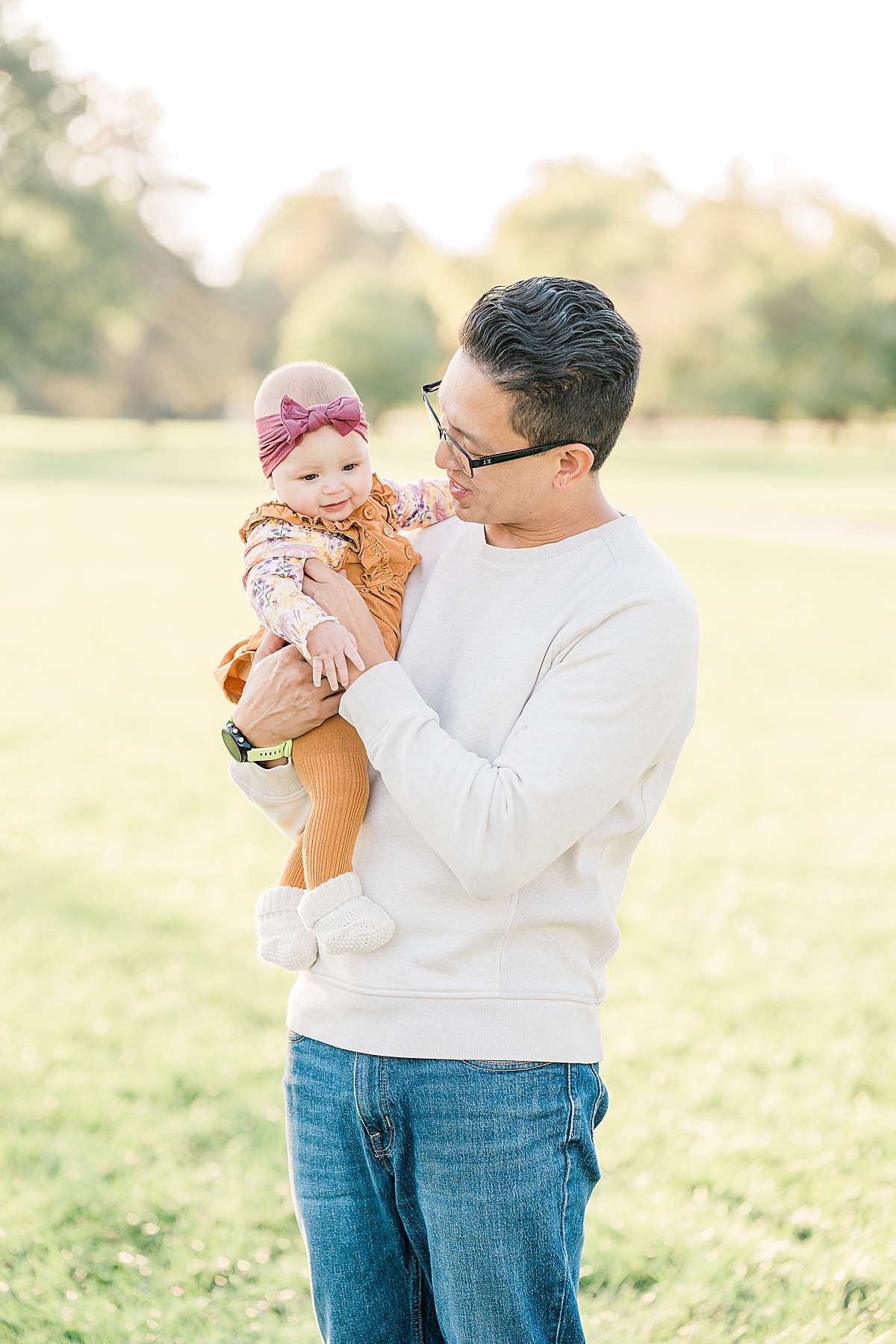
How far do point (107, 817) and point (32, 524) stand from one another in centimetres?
1471

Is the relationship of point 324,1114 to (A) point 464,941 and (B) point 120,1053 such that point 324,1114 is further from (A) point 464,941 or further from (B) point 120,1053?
(B) point 120,1053

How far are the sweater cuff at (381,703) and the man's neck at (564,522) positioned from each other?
282mm

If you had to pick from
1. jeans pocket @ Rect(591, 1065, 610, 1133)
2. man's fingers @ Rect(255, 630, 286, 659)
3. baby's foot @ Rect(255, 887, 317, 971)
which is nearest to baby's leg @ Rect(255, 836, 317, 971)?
baby's foot @ Rect(255, 887, 317, 971)

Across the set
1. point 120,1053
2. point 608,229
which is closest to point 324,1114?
point 120,1053

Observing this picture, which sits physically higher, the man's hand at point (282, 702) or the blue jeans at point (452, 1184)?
the man's hand at point (282, 702)

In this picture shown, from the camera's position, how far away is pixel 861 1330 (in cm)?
285

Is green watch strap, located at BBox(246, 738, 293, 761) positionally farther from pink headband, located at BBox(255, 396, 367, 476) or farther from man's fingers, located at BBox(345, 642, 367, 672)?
pink headband, located at BBox(255, 396, 367, 476)

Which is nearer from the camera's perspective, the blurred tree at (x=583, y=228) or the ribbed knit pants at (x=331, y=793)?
the ribbed knit pants at (x=331, y=793)

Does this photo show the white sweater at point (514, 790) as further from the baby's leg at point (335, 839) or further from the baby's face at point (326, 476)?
the baby's face at point (326, 476)

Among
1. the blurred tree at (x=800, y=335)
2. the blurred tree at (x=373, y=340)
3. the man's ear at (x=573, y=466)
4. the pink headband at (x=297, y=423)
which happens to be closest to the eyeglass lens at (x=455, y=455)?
the man's ear at (x=573, y=466)

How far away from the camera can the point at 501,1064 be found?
170 centimetres

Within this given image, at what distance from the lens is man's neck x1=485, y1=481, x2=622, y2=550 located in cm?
178

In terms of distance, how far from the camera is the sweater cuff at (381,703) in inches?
65.3

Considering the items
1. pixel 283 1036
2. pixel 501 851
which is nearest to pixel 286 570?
pixel 501 851
